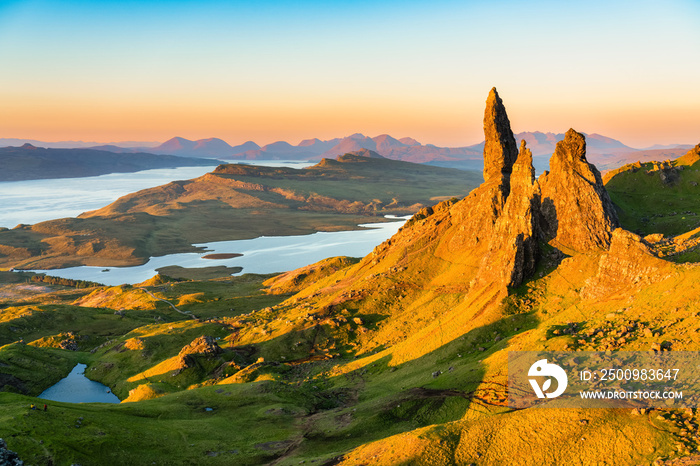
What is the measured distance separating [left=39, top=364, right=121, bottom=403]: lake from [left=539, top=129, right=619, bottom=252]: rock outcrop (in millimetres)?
84808

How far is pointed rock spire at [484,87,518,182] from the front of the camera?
342 ft

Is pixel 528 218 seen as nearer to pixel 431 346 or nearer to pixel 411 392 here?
pixel 431 346

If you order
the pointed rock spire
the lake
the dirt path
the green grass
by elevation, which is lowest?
the lake

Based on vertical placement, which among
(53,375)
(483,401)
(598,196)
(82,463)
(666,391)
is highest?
(598,196)

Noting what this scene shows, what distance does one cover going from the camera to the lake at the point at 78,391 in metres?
91.6

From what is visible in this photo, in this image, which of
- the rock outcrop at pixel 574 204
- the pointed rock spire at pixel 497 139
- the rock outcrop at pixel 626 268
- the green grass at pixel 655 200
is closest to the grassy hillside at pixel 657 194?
the green grass at pixel 655 200

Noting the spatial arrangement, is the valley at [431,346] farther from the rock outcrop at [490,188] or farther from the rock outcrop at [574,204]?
the rock outcrop at [490,188]

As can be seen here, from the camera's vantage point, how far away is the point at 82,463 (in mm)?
45594

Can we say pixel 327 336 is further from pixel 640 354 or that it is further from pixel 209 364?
pixel 640 354

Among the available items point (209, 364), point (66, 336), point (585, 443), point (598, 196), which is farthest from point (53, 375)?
point (598, 196)

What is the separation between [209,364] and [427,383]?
47.3 metres

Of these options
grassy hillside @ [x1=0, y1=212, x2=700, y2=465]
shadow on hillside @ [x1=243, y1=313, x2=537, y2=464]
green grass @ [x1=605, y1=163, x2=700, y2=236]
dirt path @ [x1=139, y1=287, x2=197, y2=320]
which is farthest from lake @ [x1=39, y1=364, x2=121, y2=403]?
green grass @ [x1=605, y1=163, x2=700, y2=236]

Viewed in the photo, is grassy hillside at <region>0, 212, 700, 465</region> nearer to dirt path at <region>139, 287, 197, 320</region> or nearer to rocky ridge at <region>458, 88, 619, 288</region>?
rocky ridge at <region>458, 88, 619, 288</region>

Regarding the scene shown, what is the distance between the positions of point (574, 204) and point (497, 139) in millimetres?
31031
